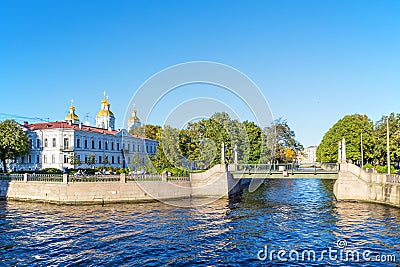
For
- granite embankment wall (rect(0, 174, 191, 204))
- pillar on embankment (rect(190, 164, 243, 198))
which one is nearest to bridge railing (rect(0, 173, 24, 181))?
granite embankment wall (rect(0, 174, 191, 204))

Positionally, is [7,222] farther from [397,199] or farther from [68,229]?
[397,199]

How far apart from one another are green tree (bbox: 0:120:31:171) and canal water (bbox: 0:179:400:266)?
3064 cm

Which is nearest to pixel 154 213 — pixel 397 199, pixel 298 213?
pixel 298 213

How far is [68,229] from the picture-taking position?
76.9 ft

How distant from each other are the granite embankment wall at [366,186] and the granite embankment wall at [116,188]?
12544 millimetres

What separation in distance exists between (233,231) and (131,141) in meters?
67.1

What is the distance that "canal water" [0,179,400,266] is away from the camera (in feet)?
56.0

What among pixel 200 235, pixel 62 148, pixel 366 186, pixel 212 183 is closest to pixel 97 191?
pixel 212 183

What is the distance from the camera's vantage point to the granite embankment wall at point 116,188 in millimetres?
34594

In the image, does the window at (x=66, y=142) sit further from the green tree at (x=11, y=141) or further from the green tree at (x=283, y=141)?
the green tree at (x=283, y=141)

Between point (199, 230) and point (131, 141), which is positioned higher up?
point (131, 141)

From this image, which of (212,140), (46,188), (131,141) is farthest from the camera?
(131,141)

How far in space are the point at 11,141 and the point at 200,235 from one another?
50.9m

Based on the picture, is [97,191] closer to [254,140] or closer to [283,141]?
[254,140]
